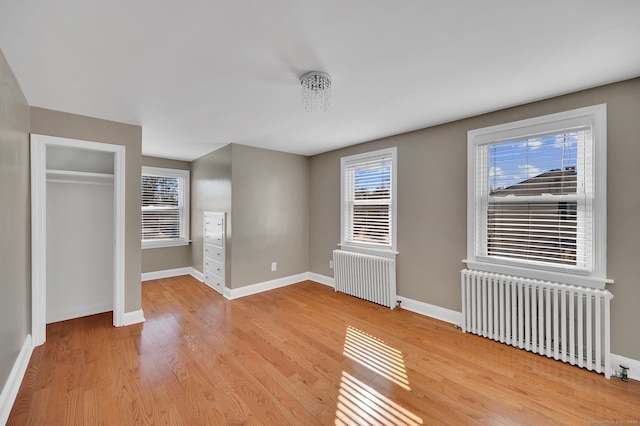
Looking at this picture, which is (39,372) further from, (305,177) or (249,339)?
(305,177)

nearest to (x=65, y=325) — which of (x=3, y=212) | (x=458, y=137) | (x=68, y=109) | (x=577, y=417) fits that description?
(x=3, y=212)

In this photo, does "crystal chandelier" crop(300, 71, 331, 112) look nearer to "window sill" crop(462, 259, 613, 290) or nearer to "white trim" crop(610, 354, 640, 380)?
"window sill" crop(462, 259, 613, 290)

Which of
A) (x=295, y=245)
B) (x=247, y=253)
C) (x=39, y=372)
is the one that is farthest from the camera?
(x=295, y=245)

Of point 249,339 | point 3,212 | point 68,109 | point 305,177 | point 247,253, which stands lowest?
point 249,339

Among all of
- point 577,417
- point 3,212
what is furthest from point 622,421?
point 3,212

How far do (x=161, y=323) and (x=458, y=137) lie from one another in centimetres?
414

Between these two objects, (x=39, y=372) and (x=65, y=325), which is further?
(x=65, y=325)

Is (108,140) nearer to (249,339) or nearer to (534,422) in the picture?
(249,339)

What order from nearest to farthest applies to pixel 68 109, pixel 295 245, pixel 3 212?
pixel 3 212, pixel 68 109, pixel 295 245

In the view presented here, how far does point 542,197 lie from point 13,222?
180 inches

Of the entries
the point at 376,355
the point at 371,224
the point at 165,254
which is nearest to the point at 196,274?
the point at 165,254

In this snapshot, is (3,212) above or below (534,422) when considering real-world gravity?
above

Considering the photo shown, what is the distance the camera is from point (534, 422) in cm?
170

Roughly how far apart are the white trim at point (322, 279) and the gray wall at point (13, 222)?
140 inches
